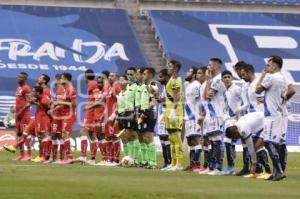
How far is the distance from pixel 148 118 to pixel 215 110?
9.95 ft

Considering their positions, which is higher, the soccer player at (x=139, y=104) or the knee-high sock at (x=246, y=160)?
the soccer player at (x=139, y=104)

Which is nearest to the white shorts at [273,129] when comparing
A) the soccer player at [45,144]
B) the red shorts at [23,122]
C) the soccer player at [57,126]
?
the soccer player at [57,126]

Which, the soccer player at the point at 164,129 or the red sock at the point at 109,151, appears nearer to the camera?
the soccer player at the point at 164,129

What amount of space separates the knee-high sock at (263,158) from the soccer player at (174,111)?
3535 mm

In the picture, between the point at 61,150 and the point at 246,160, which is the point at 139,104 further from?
the point at 246,160

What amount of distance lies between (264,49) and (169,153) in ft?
96.1

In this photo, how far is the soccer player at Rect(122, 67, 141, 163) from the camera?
24.8m

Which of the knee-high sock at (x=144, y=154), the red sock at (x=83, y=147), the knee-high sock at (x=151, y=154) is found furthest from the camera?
the red sock at (x=83, y=147)

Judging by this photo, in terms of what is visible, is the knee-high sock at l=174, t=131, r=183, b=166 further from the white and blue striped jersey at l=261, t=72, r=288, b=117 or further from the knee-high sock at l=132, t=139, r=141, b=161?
the white and blue striped jersey at l=261, t=72, r=288, b=117

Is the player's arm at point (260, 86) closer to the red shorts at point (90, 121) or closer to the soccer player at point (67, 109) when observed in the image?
the red shorts at point (90, 121)

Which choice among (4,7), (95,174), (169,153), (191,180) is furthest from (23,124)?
(4,7)

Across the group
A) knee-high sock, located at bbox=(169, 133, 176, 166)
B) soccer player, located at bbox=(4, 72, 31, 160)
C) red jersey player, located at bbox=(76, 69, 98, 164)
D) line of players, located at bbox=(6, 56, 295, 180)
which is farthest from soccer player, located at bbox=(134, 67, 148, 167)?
soccer player, located at bbox=(4, 72, 31, 160)

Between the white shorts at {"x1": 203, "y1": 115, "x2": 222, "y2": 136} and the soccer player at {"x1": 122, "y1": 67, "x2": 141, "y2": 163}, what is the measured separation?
349 cm

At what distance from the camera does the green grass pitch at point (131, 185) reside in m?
14.1
